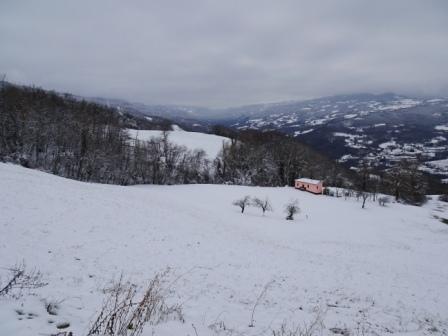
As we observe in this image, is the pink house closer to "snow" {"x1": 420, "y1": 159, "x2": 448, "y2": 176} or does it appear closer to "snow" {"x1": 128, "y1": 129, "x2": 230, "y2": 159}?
"snow" {"x1": 128, "y1": 129, "x2": 230, "y2": 159}

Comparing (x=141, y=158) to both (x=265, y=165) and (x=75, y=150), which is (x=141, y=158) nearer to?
(x=75, y=150)

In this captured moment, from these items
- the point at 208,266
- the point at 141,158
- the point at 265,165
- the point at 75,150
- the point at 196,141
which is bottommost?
the point at 208,266

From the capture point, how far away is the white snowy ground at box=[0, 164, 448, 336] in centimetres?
884

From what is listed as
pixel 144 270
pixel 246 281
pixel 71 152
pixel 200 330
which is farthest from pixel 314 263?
pixel 71 152

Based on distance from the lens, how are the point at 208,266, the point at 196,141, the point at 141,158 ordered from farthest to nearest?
the point at 196,141 → the point at 141,158 → the point at 208,266

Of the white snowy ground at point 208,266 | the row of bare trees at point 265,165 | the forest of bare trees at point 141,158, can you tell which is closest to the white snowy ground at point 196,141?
the row of bare trees at point 265,165

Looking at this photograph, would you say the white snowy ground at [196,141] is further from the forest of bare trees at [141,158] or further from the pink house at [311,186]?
the pink house at [311,186]

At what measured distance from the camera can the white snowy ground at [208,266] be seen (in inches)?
348

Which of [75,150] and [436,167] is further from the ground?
[436,167]

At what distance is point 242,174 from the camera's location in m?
87.6

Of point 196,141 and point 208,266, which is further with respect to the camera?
point 196,141

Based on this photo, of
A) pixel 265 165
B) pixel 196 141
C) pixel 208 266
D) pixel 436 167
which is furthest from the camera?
pixel 436 167

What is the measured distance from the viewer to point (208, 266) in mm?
17922

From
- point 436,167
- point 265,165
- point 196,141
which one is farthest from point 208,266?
point 436,167
